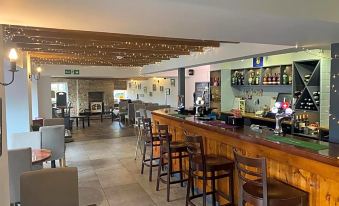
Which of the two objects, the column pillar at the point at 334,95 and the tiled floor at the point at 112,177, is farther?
the tiled floor at the point at 112,177

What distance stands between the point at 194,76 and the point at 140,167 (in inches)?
263

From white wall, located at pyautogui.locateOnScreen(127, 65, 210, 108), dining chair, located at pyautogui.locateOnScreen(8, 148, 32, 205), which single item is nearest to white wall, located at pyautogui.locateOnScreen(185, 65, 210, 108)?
white wall, located at pyautogui.locateOnScreen(127, 65, 210, 108)

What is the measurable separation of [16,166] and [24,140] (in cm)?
188

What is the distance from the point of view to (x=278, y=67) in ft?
20.5

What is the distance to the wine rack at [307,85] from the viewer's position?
492 cm

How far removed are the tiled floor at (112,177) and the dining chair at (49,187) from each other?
1.62 m

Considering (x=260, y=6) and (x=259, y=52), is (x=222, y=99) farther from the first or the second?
(x=260, y=6)

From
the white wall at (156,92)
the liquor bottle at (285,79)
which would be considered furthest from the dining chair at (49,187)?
the white wall at (156,92)

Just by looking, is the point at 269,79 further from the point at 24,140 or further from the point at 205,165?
the point at 24,140

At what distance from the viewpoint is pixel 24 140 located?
4844 millimetres

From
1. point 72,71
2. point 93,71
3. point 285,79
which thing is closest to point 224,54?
point 285,79

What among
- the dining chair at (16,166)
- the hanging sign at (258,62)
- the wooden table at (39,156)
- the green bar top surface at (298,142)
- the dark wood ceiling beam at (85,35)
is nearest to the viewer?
the green bar top surface at (298,142)

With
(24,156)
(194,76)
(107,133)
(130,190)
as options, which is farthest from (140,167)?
(194,76)

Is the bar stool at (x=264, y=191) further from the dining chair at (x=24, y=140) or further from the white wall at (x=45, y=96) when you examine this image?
the white wall at (x=45, y=96)
